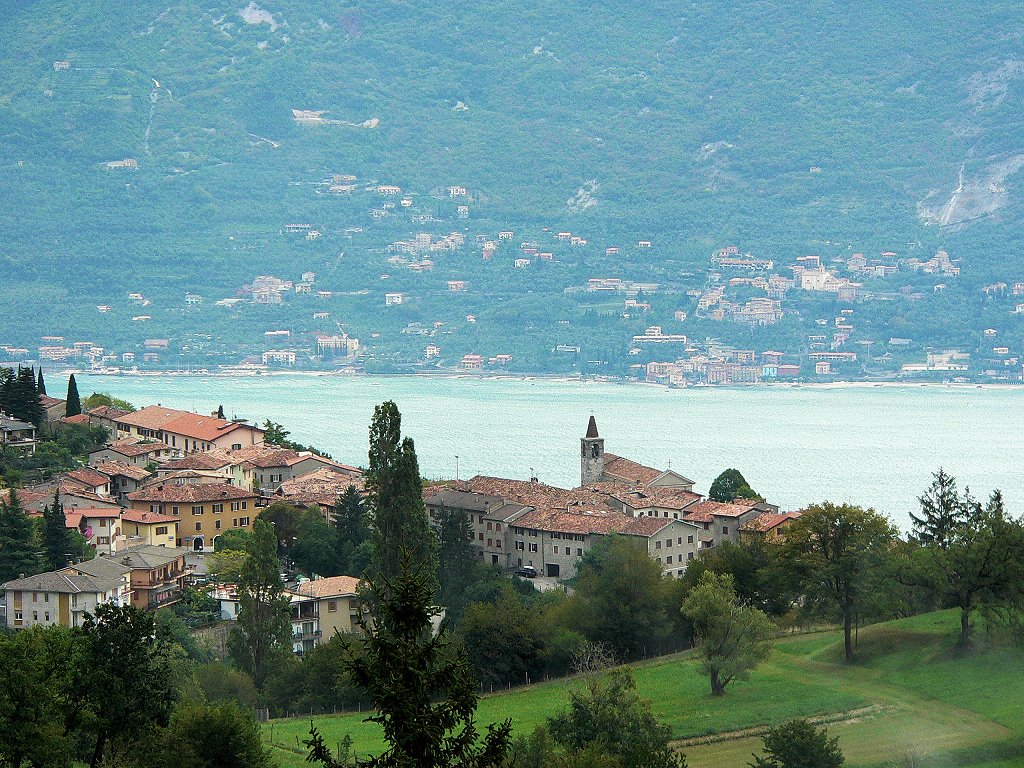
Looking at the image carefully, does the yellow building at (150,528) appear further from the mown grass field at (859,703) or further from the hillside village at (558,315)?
the hillside village at (558,315)

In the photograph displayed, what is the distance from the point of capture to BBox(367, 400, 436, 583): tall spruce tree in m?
26.9

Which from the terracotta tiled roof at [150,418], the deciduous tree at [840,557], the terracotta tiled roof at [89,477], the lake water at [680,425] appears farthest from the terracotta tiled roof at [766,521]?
the terracotta tiled roof at [150,418]

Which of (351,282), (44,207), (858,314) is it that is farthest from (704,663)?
(44,207)

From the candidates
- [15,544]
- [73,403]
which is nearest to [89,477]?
[15,544]

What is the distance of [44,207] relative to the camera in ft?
623

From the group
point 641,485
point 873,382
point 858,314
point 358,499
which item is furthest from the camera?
point 858,314

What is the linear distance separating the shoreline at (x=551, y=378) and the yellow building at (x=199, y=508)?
99011 mm

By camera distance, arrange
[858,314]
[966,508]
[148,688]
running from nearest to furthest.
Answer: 1. [148,688]
2. [966,508]
3. [858,314]

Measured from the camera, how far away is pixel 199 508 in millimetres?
34000

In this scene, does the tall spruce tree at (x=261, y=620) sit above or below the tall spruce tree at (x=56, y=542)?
below

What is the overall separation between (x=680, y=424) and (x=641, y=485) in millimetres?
50849

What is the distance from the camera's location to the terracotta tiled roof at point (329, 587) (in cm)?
2867

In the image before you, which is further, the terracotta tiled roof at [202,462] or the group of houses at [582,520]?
the terracotta tiled roof at [202,462]

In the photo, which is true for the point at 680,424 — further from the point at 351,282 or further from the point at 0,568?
the point at 351,282
